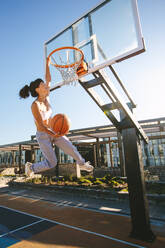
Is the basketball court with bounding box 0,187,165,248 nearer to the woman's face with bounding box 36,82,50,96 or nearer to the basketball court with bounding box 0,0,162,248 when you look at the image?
the basketball court with bounding box 0,0,162,248

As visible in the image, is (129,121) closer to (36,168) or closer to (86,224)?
(36,168)

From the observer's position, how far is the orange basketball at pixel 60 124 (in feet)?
11.8

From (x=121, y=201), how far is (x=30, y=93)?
A: 5.68 metres

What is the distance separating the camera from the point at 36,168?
135 inches

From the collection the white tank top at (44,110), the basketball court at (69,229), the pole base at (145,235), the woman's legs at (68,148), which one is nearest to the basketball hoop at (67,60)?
the white tank top at (44,110)

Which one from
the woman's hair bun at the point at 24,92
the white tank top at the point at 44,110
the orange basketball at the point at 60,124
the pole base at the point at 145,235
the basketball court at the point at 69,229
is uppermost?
the woman's hair bun at the point at 24,92

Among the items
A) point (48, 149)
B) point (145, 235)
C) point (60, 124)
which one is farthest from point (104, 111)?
point (145, 235)

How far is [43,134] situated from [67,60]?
2.21 m

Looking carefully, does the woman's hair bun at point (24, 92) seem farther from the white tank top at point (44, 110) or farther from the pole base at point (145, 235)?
the pole base at point (145, 235)

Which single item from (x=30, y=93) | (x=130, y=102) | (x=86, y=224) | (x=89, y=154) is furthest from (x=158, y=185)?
(x=89, y=154)

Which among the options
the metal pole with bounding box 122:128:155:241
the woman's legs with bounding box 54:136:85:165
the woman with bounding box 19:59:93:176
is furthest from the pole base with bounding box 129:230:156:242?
the woman's legs with bounding box 54:136:85:165

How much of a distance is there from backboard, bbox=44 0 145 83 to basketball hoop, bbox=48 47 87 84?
0.24m

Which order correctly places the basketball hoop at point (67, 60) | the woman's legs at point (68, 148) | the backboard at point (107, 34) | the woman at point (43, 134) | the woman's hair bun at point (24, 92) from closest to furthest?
the woman at point (43, 134), the woman's legs at point (68, 148), the woman's hair bun at point (24, 92), the backboard at point (107, 34), the basketball hoop at point (67, 60)

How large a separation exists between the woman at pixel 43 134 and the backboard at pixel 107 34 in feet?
4.51
